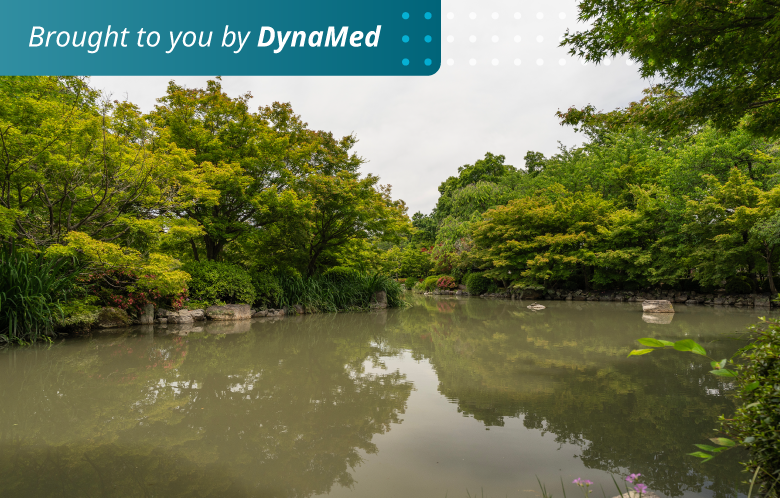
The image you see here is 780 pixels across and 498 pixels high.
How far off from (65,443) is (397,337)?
5.26 meters

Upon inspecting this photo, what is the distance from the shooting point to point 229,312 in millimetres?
9258

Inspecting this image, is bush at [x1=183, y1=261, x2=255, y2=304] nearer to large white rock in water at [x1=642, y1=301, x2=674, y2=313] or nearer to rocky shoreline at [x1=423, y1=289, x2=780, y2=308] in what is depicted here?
large white rock in water at [x1=642, y1=301, x2=674, y2=313]

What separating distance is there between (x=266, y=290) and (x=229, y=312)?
1.34 meters

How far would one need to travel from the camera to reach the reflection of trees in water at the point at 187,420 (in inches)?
82.7

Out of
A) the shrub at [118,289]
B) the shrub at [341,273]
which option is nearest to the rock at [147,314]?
the shrub at [118,289]

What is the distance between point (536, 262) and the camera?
55.3 ft

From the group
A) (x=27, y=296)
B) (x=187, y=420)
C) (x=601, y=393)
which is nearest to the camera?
(x=187, y=420)

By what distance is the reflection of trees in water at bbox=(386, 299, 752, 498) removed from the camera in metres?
2.30

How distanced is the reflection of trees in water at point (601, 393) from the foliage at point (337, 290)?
465cm

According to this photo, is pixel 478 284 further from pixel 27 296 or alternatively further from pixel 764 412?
pixel 764 412

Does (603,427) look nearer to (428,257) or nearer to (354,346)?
(354,346)

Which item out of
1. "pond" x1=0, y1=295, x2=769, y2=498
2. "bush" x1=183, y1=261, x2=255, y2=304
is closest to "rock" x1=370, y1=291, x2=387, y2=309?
"bush" x1=183, y1=261, x2=255, y2=304

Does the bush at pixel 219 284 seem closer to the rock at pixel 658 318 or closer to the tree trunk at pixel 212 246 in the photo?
the tree trunk at pixel 212 246

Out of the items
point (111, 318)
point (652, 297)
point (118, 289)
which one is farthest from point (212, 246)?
point (652, 297)
